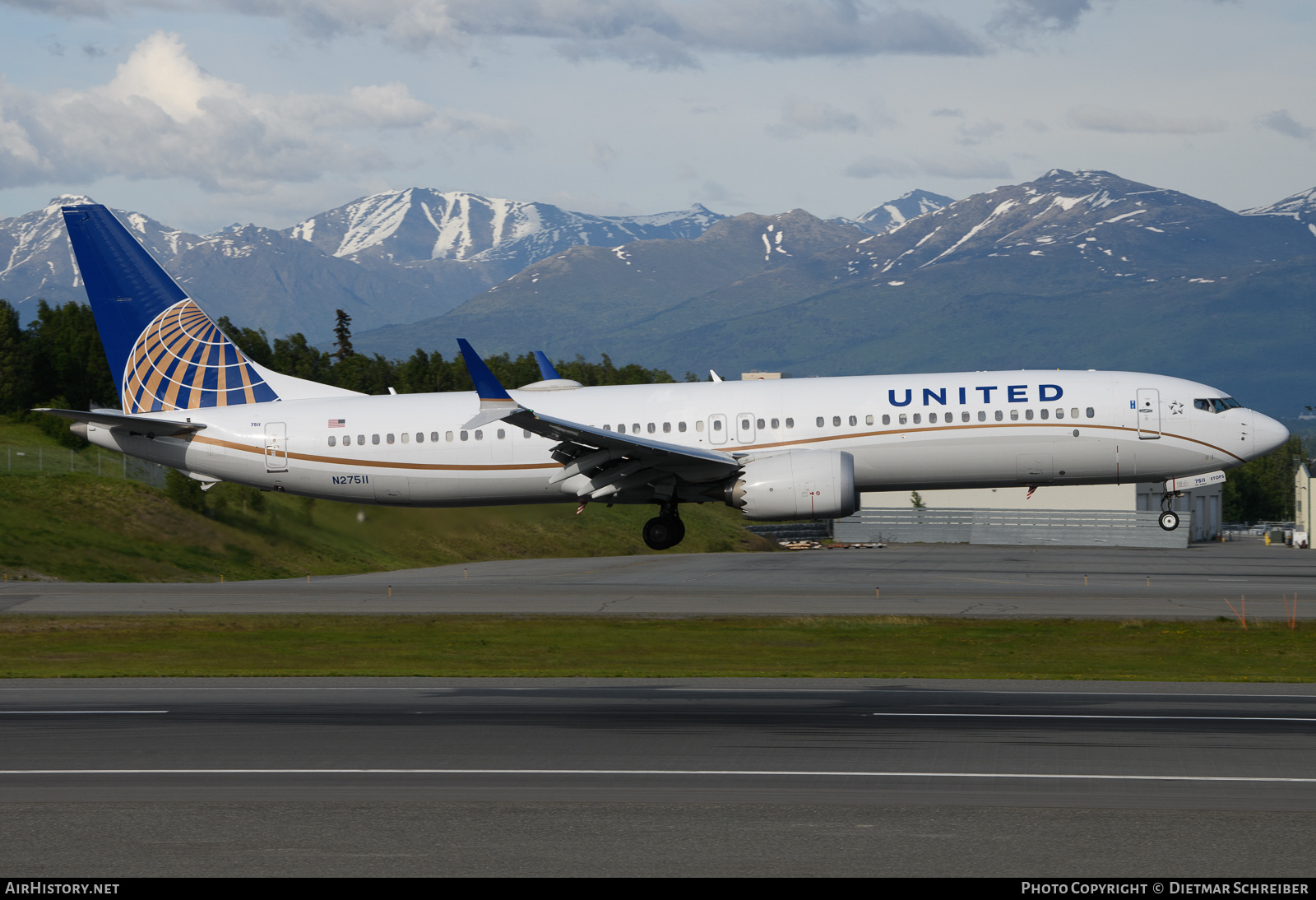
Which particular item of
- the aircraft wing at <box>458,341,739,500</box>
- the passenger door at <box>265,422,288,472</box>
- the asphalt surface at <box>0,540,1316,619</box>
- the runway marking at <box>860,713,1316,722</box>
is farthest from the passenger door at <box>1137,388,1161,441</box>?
the passenger door at <box>265,422,288,472</box>

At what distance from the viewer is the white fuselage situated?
34.5 m

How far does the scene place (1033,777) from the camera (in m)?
15.6

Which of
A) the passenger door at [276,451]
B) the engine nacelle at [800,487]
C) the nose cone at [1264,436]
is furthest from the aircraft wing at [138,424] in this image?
the nose cone at [1264,436]

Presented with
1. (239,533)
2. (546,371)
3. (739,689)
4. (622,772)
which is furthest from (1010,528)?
(622,772)

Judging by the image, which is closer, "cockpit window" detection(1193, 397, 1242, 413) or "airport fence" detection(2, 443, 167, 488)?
"cockpit window" detection(1193, 397, 1242, 413)

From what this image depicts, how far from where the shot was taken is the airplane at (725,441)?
34.3 metres

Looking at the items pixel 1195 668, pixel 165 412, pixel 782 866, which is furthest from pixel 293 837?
pixel 165 412

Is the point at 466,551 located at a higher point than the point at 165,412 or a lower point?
lower

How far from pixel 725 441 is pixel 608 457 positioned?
11.1 feet

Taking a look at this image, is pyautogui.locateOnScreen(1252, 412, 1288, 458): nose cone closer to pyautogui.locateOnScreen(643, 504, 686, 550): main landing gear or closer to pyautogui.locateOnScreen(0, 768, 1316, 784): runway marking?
pyautogui.locateOnScreen(643, 504, 686, 550): main landing gear

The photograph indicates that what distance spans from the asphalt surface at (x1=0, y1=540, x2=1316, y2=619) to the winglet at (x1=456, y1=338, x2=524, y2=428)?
369 inches

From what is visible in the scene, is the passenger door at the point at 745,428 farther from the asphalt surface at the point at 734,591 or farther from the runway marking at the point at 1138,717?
the runway marking at the point at 1138,717
